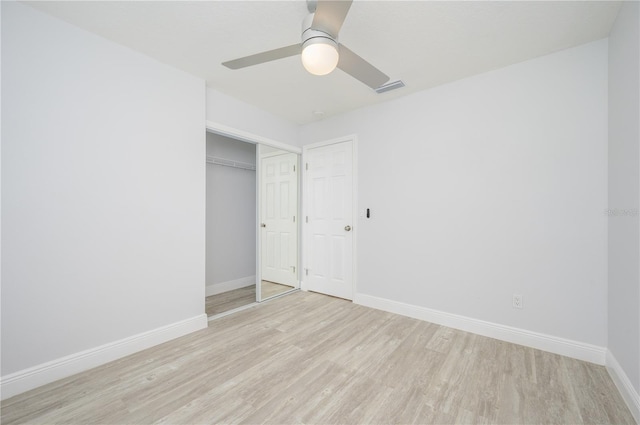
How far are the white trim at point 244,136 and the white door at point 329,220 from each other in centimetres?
32

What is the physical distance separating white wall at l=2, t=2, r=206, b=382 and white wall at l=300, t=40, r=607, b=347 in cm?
216

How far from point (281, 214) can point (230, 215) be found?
2.68 ft

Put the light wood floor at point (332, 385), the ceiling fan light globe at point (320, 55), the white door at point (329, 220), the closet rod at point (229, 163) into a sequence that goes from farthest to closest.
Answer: the closet rod at point (229, 163)
the white door at point (329, 220)
the light wood floor at point (332, 385)
the ceiling fan light globe at point (320, 55)

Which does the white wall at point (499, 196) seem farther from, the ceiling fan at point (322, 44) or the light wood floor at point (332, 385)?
the ceiling fan at point (322, 44)

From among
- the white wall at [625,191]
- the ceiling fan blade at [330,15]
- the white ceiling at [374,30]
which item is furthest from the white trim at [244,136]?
the white wall at [625,191]

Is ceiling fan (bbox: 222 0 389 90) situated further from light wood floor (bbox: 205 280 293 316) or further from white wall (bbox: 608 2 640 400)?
light wood floor (bbox: 205 280 293 316)

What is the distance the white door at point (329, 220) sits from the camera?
360 cm

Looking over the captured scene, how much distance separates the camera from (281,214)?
4180mm

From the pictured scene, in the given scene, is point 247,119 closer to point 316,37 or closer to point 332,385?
point 316,37

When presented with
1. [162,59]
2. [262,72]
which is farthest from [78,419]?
[262,72]

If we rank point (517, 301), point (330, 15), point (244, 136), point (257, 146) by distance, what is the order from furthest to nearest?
point (257, 146)
point (244, 136)
point (517, 301)
point (330, 15)

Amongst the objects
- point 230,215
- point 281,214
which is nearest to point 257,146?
point 281,214

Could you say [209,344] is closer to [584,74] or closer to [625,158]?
[625,158]

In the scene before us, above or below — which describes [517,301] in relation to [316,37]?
below
